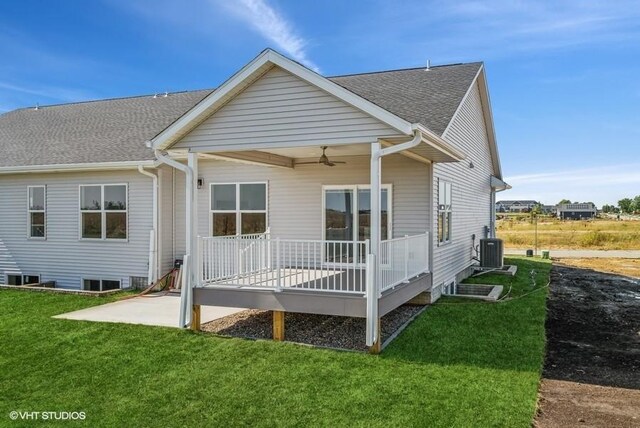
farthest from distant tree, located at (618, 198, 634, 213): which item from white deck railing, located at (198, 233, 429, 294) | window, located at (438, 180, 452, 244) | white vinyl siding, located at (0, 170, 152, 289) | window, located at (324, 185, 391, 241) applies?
white vinyl siding, located at (0, 170, 152, 289)

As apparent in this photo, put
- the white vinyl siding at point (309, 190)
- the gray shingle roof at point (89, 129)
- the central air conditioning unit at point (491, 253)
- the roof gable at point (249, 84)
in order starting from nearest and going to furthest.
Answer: the roof gable at point (249, 84) → the white vinyl siding at point (309, 190) → the gray shingle roof at point (89, 129) → the central air conditioning unit at point (491, 253)

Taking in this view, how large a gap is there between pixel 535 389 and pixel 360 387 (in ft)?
6.83

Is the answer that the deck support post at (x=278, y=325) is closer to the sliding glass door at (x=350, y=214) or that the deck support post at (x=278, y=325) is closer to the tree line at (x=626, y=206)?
the sliding glass door at (x=350, y=214)

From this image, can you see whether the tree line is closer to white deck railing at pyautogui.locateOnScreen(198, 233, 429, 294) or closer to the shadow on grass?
the shadow on grass

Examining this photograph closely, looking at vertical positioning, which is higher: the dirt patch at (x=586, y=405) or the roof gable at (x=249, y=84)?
the roof gable at (x=249, y=84)

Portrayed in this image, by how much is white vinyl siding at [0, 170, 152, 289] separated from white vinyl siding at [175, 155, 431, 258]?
107 centimetres

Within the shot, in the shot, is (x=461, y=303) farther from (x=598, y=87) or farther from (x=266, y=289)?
(x=598, y=87)

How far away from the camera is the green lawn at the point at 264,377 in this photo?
4.74 metres

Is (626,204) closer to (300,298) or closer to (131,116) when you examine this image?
(131,116)

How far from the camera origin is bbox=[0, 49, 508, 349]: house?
7.34 m

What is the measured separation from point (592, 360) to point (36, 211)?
14.6 meters

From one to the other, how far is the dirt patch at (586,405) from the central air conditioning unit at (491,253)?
9.72 m

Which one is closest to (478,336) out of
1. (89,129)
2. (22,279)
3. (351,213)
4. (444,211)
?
(351,213)

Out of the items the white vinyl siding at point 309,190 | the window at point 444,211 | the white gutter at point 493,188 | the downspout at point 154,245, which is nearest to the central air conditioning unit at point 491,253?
the window at point 444,211
